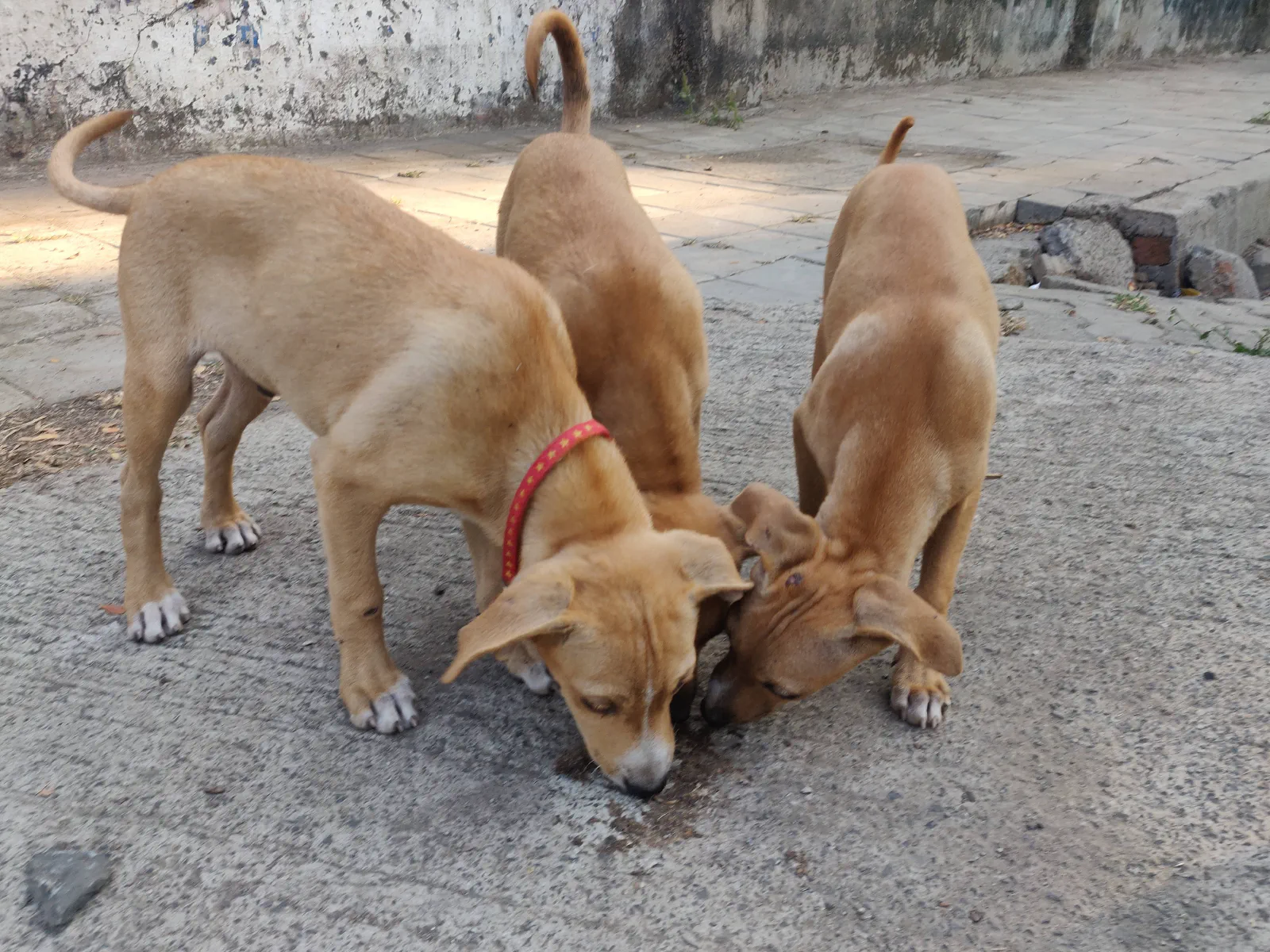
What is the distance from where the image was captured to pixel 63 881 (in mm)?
2607

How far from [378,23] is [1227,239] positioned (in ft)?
26.7

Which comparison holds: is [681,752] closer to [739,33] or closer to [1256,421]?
[1256,421]

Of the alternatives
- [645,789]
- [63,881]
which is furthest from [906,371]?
[63,881]

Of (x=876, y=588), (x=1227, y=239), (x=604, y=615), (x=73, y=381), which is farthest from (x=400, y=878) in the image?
(x=1227, y=239)

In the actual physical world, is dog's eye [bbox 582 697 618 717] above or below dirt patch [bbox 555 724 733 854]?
above

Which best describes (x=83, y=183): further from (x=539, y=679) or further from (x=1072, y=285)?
(x=1072, y=285)

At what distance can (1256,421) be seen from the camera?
16.7ft

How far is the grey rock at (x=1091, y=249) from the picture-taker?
320 inches

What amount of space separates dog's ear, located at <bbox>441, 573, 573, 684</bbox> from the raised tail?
2155mm

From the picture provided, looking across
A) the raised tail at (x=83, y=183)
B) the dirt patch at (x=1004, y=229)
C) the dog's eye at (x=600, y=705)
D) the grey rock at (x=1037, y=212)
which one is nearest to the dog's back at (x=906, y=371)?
the dog's eye at (x=600, y=705)

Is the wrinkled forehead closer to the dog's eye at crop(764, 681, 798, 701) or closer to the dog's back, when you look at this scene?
the dog's eye at crop(764, 681, 798, 701)

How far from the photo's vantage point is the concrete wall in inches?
356

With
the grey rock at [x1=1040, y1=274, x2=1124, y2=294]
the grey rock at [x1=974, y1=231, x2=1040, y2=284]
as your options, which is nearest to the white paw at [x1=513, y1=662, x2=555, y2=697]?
the grey rock at [x1=974, y1=231, x2=1040, y2=284]

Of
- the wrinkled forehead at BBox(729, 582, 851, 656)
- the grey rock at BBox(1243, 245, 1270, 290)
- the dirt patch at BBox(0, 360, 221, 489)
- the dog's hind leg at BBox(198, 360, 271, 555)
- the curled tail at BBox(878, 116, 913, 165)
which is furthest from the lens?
the grey rock at BBox(1243, 245, 1270, 290)
